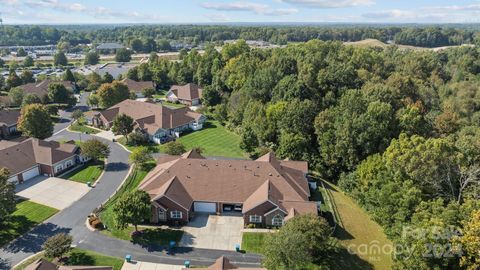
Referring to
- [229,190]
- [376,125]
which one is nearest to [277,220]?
[229,190]

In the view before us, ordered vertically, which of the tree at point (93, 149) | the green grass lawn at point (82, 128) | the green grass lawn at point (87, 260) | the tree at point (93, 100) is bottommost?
the green grass lawn at point (87, 260)

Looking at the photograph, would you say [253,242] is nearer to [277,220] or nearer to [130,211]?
[277,220]

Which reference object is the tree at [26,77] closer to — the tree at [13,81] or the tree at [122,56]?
the tree at [13,81]

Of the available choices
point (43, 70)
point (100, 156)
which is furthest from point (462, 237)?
point (43, 70)

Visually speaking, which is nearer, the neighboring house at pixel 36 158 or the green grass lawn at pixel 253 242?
the green grass lawn at pixel 253 242

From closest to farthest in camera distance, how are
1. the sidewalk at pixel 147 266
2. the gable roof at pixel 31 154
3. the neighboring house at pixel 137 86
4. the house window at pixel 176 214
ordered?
the sidewalk at pixel 147 266
the house window at pixel 176 214
the gable roof at pixel 31 154
the neighboring house at pixel 137 86

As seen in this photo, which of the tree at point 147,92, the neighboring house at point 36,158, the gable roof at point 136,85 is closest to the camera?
the neighboring house at point 36,158

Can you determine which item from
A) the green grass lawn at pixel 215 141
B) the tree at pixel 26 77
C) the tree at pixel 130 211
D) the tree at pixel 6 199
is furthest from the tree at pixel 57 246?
the tree at pixel 26 77
